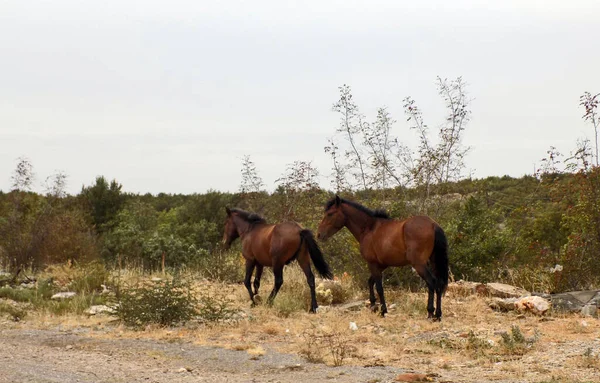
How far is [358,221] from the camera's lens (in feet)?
44.5

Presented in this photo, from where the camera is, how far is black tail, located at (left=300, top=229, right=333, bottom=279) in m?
13.6

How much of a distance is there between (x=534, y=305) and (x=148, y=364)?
691cm

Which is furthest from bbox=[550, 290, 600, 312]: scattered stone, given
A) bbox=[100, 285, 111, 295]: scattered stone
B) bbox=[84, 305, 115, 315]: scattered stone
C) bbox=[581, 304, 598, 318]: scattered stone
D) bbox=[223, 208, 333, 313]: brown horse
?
bbox=[100, 285, 111, 295]: scattered stone

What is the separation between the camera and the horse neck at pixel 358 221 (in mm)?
13492

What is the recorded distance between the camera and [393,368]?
855cm

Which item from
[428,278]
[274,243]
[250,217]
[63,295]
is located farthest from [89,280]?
[428,278]

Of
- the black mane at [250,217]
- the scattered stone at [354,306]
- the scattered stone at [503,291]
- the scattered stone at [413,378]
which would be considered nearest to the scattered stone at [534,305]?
the scattered stone at [503,291]

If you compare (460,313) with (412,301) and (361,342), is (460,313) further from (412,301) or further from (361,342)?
(361,342)

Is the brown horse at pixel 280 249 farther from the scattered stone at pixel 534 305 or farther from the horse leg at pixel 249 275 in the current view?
the scattered stone at pixel 534 305

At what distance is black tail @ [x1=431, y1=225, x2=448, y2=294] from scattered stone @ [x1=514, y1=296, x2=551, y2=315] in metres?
1.48

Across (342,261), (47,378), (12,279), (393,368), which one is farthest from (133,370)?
(12,279)

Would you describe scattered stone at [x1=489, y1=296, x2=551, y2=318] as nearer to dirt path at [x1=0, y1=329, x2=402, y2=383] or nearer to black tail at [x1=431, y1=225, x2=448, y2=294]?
black tail at [x1=431, y1=225, x2=448, y2=294]

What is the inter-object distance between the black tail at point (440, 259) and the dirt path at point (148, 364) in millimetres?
3837

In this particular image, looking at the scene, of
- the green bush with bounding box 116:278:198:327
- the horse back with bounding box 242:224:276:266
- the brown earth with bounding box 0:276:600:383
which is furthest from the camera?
the horse back with bounding box 242:224:276:266
